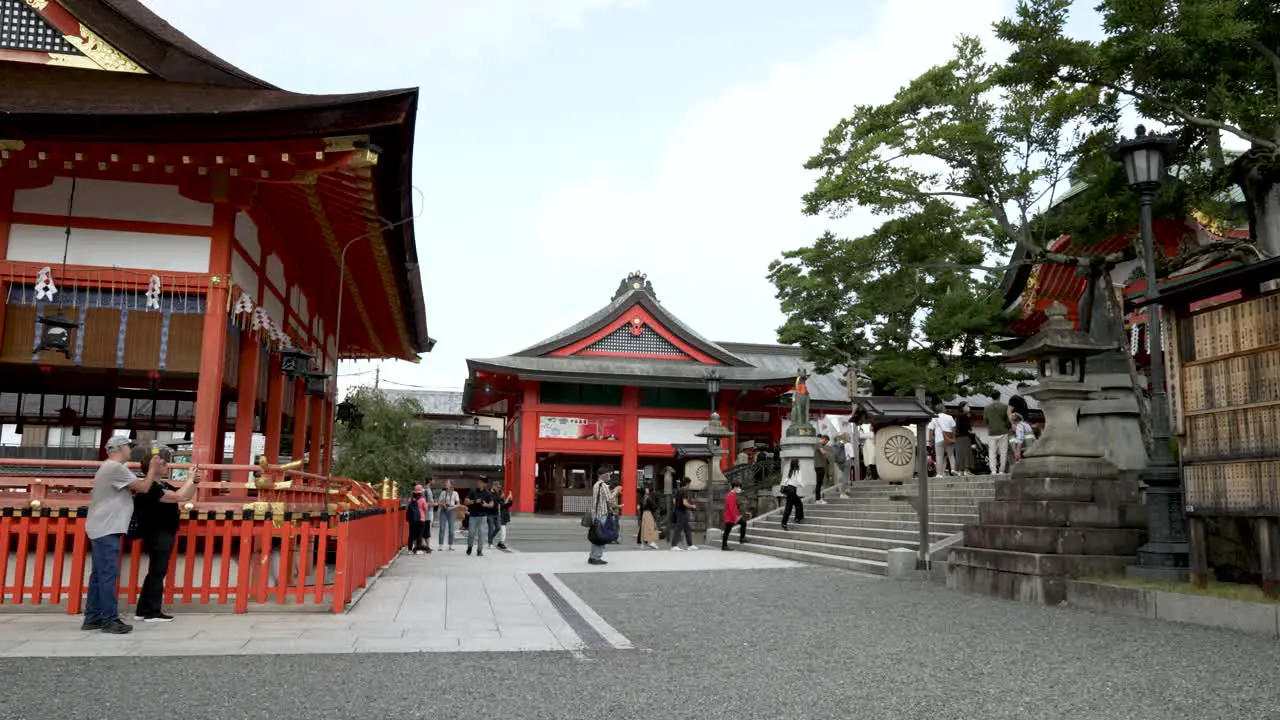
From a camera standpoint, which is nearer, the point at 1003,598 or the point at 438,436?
the point at 1003,598

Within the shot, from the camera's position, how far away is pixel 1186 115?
10500 mm

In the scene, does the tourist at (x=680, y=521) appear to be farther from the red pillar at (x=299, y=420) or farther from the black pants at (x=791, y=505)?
the red pillar at (x=299, y=420)

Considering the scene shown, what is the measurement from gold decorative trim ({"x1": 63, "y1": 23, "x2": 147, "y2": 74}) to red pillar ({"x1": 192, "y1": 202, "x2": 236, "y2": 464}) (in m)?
1.94

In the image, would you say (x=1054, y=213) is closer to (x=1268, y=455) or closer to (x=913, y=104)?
(x=913, y=104)

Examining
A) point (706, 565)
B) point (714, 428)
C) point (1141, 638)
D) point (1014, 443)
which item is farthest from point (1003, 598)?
point (714, 428)

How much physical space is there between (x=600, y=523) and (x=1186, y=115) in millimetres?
9623

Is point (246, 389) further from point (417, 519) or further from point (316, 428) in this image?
point (417, 519)

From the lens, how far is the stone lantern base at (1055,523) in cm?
892

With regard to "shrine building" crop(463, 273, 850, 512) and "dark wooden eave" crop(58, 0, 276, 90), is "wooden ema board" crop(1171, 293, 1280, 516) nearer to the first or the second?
"dark wooden eave" crop(58, 0, 276, 90)

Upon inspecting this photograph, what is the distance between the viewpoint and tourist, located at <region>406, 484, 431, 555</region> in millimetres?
16969

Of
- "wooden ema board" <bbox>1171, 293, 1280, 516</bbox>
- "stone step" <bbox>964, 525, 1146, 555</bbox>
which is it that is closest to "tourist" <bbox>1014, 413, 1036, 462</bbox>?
"stone step" <bbox>964, 525, 1146, 555</bbox>

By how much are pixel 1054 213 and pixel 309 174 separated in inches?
604

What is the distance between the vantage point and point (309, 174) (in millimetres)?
8281

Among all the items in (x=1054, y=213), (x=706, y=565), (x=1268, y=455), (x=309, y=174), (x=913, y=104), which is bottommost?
(x=706, y=565)
